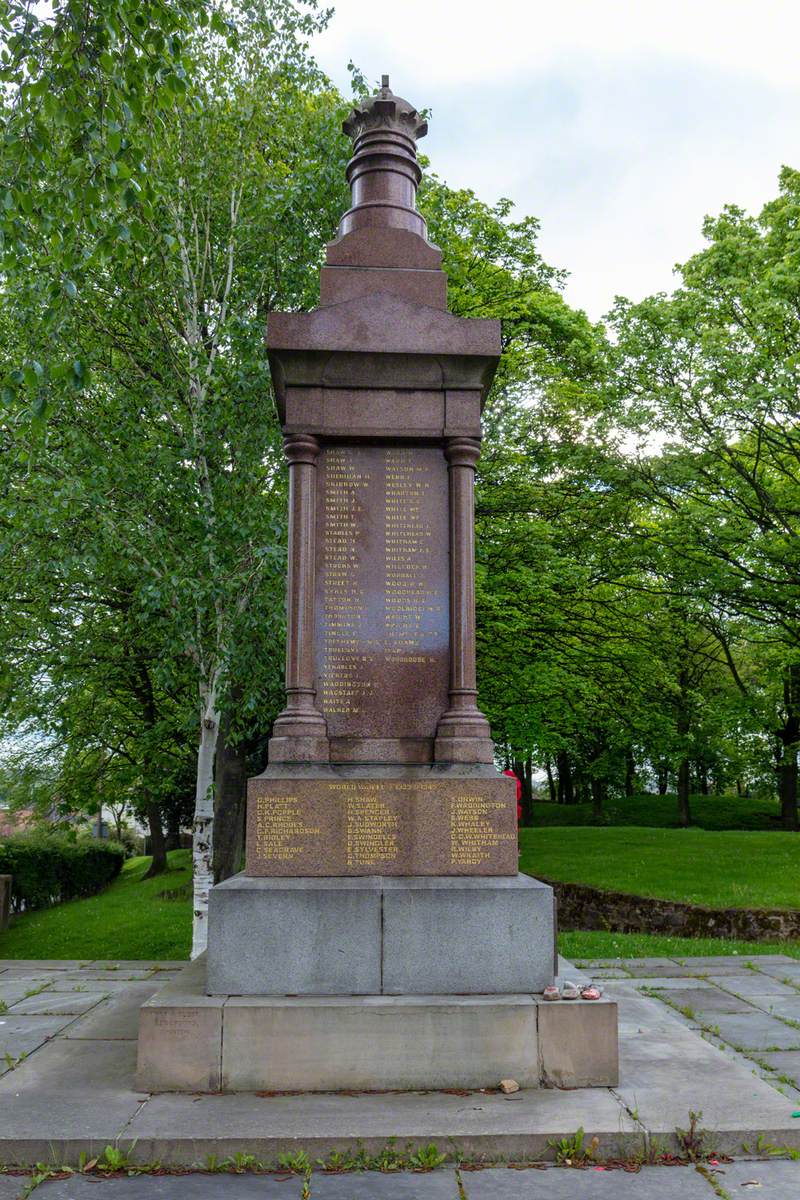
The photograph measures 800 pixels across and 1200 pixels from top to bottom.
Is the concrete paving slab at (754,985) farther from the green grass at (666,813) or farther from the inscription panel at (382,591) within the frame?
the green grass at (666,813)

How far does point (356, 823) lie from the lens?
6.92 m

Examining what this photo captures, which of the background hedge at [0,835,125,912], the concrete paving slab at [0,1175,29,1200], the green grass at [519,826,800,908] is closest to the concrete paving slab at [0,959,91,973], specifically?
the concrete paving slab at [0,1175,29,1200]

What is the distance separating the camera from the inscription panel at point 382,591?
7516mm

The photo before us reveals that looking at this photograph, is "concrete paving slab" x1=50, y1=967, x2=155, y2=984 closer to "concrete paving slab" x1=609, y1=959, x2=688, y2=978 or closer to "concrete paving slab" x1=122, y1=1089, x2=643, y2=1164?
"concrete paving slab" x1=122, y1=1089, x2=643, y2=1164

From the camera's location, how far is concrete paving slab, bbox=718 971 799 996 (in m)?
9.42

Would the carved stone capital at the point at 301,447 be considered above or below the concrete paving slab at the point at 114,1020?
above

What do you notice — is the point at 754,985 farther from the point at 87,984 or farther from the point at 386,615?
the point at 87,984

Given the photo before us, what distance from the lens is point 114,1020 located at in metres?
7.82

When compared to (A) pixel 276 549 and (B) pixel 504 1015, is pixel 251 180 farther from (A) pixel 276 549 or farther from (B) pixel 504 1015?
(B) pixel 504 1015

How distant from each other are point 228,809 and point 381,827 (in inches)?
434

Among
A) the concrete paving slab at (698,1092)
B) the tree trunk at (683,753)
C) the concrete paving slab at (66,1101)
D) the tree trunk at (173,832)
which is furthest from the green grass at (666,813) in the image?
the concrete paving slab at (66,1101)

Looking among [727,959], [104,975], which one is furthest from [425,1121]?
[727,959]

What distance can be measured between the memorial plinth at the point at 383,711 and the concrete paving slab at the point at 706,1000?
307 cm

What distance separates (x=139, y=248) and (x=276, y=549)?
4.57 meters
